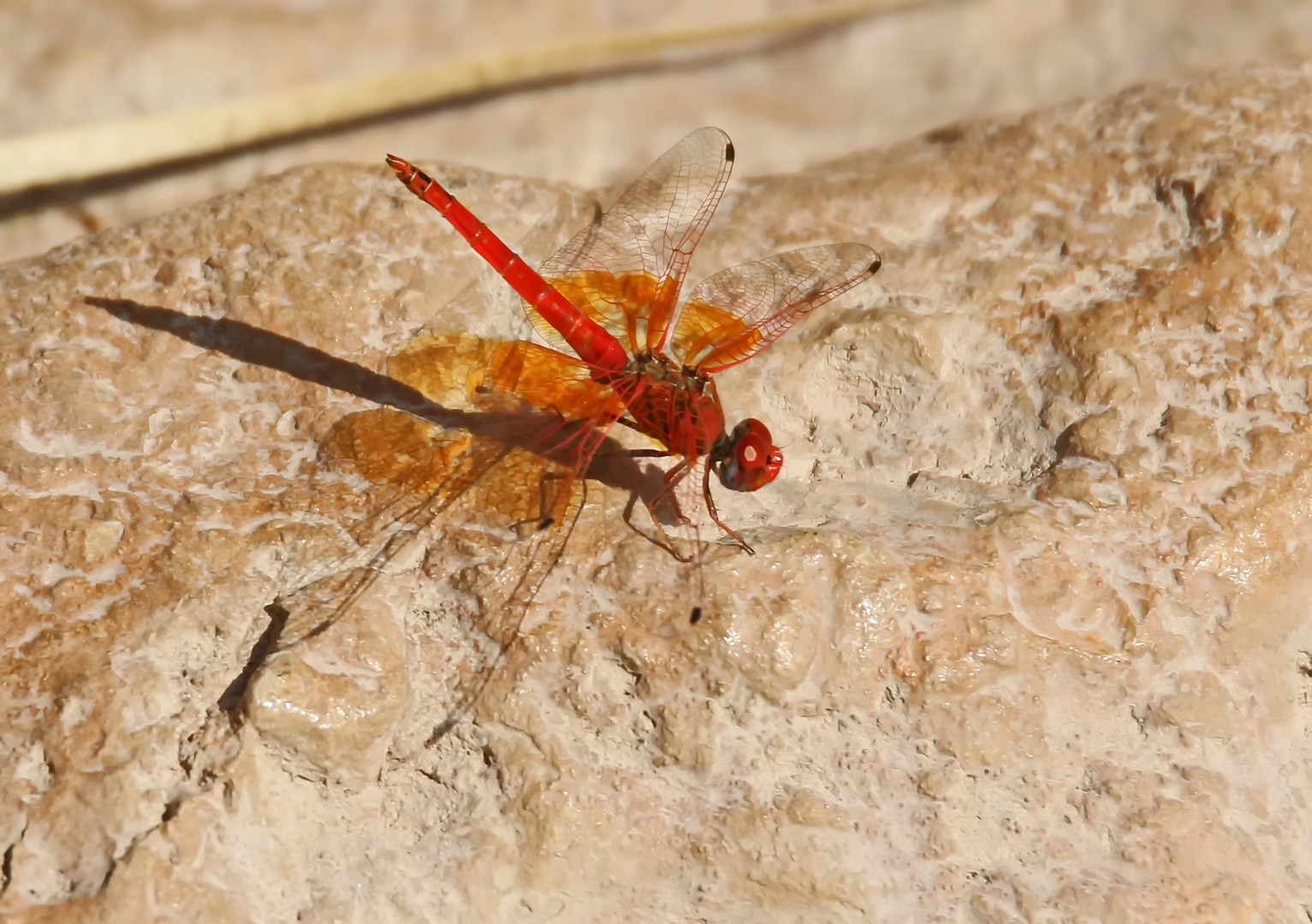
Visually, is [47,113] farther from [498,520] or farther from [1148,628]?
[1148,628]

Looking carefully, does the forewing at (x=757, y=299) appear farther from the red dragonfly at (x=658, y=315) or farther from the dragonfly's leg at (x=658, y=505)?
the dragonfly's leg at (x=658, y=505)

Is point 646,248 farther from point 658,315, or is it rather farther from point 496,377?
point 496,377

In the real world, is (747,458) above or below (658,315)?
below

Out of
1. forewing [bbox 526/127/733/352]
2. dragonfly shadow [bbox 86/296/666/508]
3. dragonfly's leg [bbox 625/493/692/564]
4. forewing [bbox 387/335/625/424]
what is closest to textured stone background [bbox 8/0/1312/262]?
forewing [bbox 526/127/733/352]

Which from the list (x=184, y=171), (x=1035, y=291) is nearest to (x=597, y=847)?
(x=1035, y=291)

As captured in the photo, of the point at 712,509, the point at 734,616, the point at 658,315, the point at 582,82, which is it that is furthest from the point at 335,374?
the point at 582,82

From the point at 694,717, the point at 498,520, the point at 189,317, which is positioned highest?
the point at 189,317
